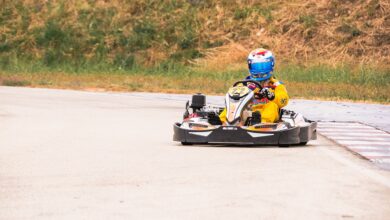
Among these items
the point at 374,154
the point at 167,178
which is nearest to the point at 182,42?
the point at 374,154

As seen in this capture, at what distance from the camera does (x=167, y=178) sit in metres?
10.2

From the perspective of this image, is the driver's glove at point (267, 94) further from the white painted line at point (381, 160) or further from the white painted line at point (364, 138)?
the white painted line at point (381, 160)

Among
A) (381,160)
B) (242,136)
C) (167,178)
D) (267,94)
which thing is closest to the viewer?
(167,178)

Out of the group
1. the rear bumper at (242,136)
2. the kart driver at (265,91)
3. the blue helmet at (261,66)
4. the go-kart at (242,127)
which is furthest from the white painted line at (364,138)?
the rear bumper at (242,136)

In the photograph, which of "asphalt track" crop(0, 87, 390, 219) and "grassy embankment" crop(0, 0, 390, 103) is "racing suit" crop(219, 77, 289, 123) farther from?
"grassy embankment" crop(0, 0, 390, 103)

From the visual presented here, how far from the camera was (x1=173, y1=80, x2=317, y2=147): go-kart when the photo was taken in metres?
13.6

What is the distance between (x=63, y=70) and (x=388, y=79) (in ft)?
43.3

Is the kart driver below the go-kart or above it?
above

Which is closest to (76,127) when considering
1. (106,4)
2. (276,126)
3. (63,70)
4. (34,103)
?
(276,126)

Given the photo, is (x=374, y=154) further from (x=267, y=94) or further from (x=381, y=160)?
(x=267, y=94)

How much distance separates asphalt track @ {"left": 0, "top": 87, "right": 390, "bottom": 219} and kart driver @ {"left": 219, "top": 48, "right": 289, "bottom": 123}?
63cm

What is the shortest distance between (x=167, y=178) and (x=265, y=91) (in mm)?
4257

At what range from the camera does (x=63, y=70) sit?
1538 inches

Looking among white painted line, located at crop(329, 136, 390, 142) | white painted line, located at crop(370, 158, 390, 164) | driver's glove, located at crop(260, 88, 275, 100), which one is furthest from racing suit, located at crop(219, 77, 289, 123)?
white painted line, located at crop(370, 158, 390, 164)
